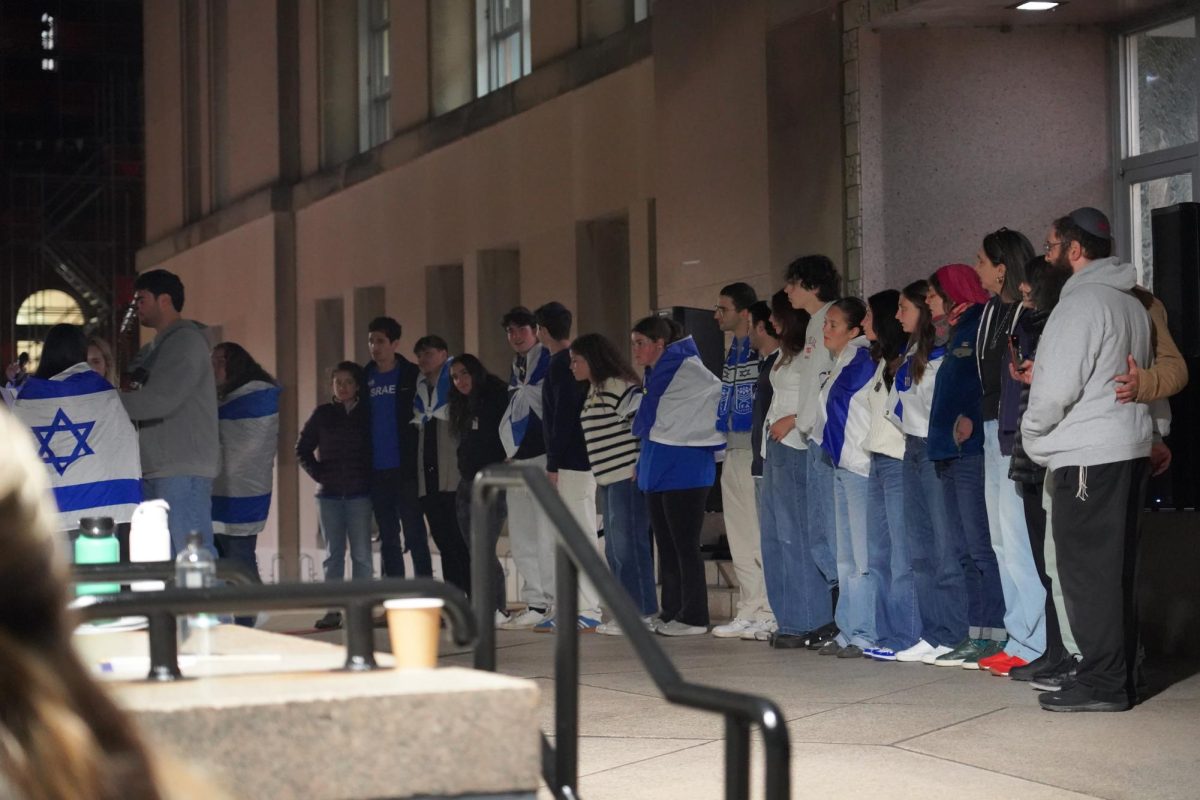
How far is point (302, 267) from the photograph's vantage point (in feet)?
73.9

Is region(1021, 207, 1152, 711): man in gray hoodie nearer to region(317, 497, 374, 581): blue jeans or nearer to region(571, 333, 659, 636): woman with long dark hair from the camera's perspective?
region(571, 333, 659, 636): woman with long dark hair

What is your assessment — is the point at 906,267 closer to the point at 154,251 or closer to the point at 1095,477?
the point at 1095,477

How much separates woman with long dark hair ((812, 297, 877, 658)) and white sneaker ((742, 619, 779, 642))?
1.02 m

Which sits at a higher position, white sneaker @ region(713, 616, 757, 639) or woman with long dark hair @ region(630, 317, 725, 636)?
woman with long dark hair @ region(630, 317, 725, 636)

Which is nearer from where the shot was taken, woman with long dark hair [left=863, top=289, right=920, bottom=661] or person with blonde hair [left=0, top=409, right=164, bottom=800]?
person with blonde hair [left=0, top=409, right=164, bottom=800]

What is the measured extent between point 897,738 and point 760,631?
373 centimetres

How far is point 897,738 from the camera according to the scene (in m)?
6.45

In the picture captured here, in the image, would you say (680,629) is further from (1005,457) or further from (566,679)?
(566,679)

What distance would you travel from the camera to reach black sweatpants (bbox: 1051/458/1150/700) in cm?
695

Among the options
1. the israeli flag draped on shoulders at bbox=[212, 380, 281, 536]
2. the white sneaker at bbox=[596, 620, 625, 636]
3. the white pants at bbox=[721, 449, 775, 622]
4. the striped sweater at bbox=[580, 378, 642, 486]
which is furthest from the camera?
the striped sweater at bbox=[580, 378, 642, 486]

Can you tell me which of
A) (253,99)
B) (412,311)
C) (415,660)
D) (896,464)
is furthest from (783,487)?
(253,99)

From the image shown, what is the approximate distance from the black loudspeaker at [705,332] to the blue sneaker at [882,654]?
4.06m

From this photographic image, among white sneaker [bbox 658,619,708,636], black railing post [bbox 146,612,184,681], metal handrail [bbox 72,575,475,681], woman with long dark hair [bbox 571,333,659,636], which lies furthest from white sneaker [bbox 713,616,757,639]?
black railing post [bbox 146,612,184,681]

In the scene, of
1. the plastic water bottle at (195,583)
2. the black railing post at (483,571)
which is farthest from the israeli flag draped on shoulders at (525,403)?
the plastic water bottle at (195,583)
